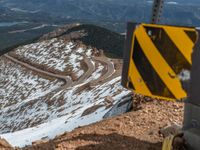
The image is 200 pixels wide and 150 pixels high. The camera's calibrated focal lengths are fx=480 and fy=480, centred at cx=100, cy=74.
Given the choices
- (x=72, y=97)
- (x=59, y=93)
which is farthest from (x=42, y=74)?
(x=72, y=97)

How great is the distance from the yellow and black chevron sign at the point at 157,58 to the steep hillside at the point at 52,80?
32.4 m

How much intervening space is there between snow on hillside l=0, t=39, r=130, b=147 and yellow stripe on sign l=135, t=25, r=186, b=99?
2733cm

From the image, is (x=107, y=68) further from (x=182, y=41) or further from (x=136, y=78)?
(x=182, y=41)

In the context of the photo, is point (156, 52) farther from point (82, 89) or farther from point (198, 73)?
point (82, 89)

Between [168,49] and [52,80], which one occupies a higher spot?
[168,49]

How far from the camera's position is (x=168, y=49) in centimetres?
671

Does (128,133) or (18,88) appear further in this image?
(18,88)

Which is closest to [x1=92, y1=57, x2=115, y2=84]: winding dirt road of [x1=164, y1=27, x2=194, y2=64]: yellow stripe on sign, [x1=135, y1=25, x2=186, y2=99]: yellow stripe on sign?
[x1=135, y1=25, x2=186, y2=99]: yellow stripe on sign

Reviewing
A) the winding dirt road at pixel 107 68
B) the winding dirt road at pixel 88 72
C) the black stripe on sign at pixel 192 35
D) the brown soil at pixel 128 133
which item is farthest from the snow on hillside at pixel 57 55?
the black stripe on sign at pixel 192 35

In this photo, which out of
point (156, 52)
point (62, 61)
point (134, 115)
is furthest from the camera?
point (62, 61)

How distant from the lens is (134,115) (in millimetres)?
9766

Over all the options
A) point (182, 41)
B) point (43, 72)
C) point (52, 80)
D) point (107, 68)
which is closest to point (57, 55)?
point (43, 72)

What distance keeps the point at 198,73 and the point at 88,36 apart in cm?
10687

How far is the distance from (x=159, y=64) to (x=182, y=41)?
0.53m
